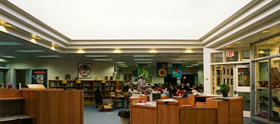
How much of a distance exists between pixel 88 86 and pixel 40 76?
3.28 m

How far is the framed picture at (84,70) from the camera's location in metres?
18.4

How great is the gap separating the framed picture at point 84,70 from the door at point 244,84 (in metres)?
11.0

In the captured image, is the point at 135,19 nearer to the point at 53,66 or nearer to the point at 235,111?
the point at 235,111

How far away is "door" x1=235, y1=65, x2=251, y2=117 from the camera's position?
10.9 metres

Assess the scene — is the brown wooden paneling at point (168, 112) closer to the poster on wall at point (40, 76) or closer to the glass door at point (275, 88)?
the glass door at point (275, 88)

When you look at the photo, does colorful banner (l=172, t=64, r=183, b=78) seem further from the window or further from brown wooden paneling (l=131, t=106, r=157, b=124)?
brown wooden paneling (l=131, t=106, r=157, b=124)

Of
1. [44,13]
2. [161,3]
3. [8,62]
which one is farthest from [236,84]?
[8,62]

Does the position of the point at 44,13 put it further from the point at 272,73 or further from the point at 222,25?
the point at 272,73

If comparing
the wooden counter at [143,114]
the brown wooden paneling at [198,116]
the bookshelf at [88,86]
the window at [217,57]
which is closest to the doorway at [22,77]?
the bookshelf at [88,86]

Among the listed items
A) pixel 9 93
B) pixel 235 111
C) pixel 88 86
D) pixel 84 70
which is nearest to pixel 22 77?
pixel 84 70

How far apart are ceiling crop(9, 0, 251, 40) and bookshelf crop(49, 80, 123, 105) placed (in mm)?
5700

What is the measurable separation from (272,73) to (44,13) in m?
8.36

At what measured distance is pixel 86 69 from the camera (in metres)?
18.7

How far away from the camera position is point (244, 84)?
1109 cm
